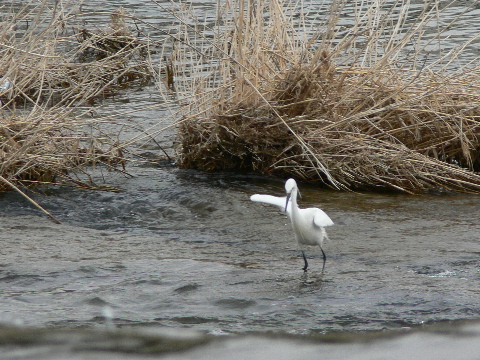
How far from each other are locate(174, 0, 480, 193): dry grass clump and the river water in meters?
0.25

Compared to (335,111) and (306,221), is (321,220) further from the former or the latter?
(335,111)

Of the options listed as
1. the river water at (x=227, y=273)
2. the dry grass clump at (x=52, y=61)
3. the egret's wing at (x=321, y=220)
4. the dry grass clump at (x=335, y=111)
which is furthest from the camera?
the dry grass clump at (x=335, y=111)

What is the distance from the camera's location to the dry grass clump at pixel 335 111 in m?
6.13

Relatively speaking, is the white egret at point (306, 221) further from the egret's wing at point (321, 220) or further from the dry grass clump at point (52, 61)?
the dry grass clump at point (52, 61)

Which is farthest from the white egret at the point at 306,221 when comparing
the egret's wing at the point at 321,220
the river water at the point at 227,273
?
→ the river water at the point at 227,273

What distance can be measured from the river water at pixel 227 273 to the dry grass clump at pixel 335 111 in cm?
25

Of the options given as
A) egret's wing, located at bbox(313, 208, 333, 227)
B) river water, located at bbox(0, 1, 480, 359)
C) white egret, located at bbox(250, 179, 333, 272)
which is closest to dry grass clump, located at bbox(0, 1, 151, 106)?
river water, located at bbox(0, 1, 480, 359)

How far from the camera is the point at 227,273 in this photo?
4.55 meters

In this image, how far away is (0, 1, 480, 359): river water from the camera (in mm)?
3820

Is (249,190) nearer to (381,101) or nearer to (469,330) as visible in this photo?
(381,101)

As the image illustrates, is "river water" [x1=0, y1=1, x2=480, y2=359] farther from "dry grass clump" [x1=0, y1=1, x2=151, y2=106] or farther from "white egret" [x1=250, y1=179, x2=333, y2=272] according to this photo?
"dry grass clump" [x1=0, y1=1, x2=151, y2=106]

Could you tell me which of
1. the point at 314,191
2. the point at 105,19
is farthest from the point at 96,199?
the point at 105,19

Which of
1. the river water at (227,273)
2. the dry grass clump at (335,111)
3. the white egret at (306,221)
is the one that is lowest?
the river water at (227,273)

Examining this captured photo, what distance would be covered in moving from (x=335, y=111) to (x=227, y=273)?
2.29 meters
